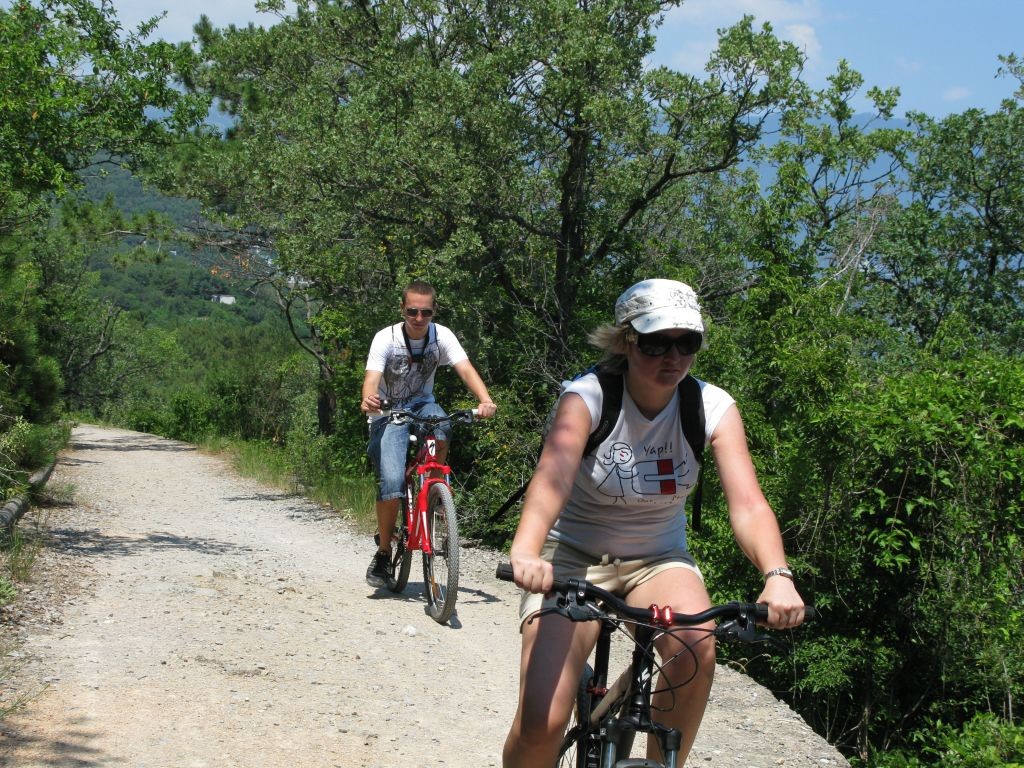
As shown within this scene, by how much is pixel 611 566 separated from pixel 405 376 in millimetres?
4462

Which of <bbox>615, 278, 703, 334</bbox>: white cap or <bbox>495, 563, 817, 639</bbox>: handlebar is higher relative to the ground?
<bbox>615, 278, 703, 334</bbox>: white cap

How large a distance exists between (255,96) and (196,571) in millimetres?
14150

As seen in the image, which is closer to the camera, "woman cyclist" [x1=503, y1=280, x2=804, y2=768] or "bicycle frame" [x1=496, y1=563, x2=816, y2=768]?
"bicycle frame" [x1=496, y1=563, x2=816, y2=768]

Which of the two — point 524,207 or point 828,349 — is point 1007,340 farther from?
point 828,349

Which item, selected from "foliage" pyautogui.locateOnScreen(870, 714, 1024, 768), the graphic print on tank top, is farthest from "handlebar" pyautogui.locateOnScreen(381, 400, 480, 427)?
the graphic print on tank top

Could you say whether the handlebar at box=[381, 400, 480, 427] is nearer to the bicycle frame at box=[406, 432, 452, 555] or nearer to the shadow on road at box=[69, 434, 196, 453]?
the bicycle frame at box=[406, 432, 452, 555]

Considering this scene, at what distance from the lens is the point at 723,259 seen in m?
13.1

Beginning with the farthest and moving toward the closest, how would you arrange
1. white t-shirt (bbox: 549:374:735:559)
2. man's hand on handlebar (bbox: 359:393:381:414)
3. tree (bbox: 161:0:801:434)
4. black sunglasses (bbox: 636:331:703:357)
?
1. tree (bbox: 161:0:801:434)
2. man's hand on handlebar (bbox: 359:393:381:414)
3. white t-shirt (bbox: 549:374:735:559)
4. black sunglasses (bbox: 636:331:703:357)

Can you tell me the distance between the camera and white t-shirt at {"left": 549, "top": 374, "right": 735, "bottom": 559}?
3.27m

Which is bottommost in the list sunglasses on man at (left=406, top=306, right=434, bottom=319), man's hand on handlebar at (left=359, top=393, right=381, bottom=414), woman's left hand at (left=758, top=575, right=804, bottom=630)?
woman's left hand at (left=758, top=575, right=804, bottom=630)

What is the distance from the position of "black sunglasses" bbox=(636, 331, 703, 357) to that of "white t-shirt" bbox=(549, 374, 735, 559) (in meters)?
0.20

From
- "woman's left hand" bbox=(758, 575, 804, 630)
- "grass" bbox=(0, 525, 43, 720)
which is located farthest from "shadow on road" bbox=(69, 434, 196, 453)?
"woman's left hand" bbox=(758, 575, 804, 630)

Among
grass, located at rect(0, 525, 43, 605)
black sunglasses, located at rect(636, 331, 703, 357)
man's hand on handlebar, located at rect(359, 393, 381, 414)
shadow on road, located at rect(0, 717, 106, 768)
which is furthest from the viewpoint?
man's hand on handlebar, located at rect(359, 393, 381, 414)

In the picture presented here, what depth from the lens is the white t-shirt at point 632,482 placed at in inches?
129
